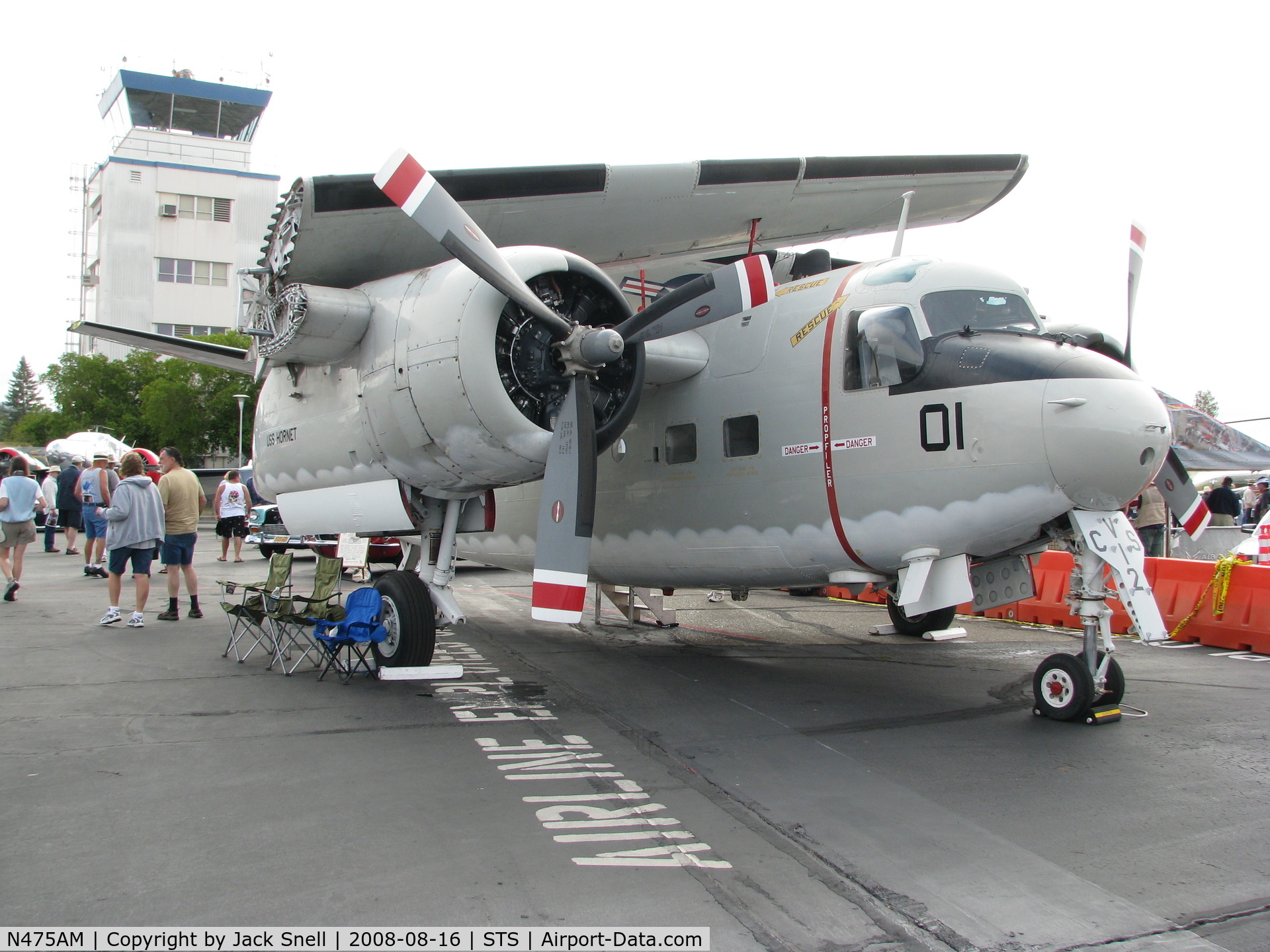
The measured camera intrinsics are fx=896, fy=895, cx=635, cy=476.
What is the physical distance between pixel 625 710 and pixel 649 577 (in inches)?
81.4

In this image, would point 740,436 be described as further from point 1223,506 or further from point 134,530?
point 1223,506

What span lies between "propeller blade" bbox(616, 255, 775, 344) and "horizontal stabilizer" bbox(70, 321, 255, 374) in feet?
20.6

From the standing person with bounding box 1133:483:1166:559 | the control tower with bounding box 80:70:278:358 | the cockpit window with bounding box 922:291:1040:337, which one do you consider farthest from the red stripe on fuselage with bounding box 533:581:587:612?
the control tower with bounding box 80:70:278:358

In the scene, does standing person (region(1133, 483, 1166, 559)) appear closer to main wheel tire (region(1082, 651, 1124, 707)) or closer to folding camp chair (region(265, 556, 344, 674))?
main wheel tire (region(1082, 651, 1124, 707))

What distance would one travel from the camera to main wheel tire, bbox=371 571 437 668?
27.1ft

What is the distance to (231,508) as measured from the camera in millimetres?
19312

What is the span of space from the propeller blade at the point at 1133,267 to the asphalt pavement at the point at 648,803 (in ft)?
10.1

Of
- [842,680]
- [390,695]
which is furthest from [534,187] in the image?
[842,680]

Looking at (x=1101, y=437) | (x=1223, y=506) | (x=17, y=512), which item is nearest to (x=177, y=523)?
(x=17, y=512)

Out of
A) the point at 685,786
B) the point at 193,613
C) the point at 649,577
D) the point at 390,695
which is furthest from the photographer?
the point at 193,613

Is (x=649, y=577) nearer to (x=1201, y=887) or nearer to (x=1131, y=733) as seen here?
(x=1131, y=733)

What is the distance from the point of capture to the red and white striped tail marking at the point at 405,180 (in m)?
6.93

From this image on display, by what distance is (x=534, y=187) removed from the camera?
9000 millimetres

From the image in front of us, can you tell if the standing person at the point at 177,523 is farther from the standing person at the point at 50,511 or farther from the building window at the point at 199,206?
the building window at the point at 199,206
